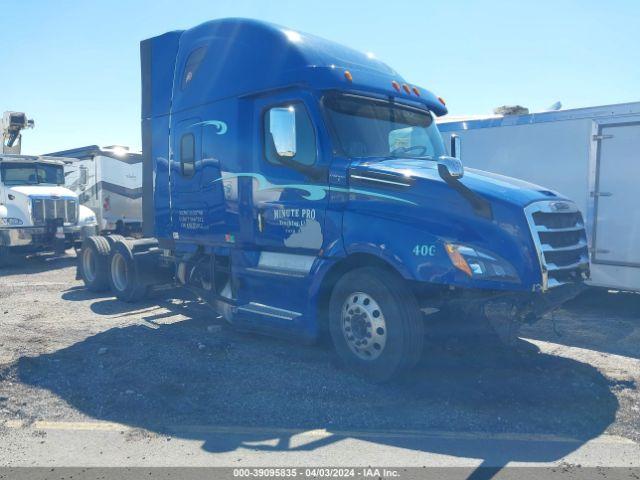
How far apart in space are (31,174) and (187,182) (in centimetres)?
904

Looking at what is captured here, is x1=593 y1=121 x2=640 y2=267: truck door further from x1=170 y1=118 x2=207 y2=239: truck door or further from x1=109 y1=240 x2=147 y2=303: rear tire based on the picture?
x1=109 y1=240 x2=147 y2=303: rear tire

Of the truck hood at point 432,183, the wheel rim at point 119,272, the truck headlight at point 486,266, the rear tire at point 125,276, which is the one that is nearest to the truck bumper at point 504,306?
the truck headlight at point 486,266

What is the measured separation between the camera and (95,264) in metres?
10.1

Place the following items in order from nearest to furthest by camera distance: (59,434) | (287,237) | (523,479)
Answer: (523,479)
(59,434)
(287,237)

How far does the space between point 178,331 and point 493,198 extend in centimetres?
443

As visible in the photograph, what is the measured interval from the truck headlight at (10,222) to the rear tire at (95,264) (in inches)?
150

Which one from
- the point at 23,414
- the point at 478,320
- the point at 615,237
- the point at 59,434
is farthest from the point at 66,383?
the point at 615,237

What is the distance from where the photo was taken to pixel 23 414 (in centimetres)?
462

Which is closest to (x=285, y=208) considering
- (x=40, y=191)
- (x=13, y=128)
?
(x=40, y=191)

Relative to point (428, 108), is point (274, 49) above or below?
above

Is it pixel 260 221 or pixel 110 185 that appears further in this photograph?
pixel 110 185

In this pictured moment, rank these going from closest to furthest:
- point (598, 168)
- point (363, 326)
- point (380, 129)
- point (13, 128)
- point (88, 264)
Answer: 1. point (363, 326)
2. point (380, 129)
3. point (598, 168)
4. point (88, 264)
5. point (13, 128)

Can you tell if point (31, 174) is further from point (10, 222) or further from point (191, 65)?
point (191, 65)

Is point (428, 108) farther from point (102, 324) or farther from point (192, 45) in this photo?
point (102, 324)
